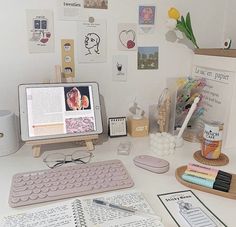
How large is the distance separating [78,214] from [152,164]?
0.32 metres

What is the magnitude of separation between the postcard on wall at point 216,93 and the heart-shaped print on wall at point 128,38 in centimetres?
33

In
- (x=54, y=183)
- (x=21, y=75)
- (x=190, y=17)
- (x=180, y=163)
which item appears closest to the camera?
(x=54, y=183)

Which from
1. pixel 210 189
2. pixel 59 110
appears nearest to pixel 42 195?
pixel 59 110

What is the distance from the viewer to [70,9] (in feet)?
3.37

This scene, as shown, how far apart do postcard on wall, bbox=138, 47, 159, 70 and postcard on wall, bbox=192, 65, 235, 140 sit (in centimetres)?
20

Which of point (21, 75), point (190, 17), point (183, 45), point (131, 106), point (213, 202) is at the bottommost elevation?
point (213, 202)

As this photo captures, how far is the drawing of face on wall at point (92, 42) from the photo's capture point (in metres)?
1.08

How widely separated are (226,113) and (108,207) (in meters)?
0.66

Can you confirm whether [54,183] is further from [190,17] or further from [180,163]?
[190,17]

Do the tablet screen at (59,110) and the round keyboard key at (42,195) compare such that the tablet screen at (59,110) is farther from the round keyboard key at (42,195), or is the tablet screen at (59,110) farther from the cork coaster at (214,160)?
the cork coaster at (214,160)

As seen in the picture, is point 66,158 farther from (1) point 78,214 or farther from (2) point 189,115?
(2) point 189,115

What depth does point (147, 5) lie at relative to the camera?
1116mm

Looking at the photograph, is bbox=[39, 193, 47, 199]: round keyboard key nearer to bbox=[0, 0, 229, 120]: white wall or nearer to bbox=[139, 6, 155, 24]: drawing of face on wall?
bbox=[0, 0, 229, 120]: white wall

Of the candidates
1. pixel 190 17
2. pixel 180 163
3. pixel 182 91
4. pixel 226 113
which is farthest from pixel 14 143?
pixel 190 17
